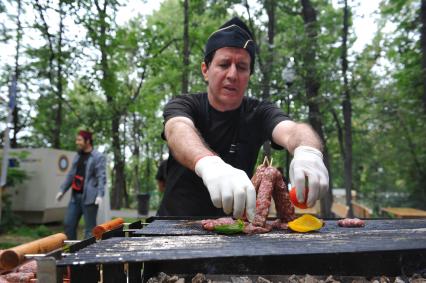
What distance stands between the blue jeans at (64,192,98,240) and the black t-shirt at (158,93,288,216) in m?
4.49

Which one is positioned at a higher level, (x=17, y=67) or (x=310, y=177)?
(x=17, y=67)

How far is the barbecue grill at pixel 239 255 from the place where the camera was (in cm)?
145

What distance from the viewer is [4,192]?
11742mm

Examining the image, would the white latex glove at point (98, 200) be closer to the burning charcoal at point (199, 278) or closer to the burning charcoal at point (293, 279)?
the burning charcoal at point (199, 278)

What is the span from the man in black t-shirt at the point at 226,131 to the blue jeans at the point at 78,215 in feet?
13.9

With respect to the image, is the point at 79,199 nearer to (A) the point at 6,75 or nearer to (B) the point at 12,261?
(B) the point at 12,261

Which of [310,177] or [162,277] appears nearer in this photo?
[162,277]

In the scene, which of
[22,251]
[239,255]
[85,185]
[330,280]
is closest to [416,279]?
A: [330,280]

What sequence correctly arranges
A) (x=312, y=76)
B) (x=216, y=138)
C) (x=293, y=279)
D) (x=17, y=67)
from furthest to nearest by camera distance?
1. (x=17, y=67)
2. (x=312, y=76)
3. (x=216, y=138)
4. (x=293, y=279)

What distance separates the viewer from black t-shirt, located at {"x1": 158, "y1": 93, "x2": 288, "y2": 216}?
339 centimetres

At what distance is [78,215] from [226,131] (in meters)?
5.38

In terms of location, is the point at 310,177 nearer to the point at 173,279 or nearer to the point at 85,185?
the point at 173,279

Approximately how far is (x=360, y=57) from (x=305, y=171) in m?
11.2

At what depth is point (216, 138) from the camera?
3.40m
